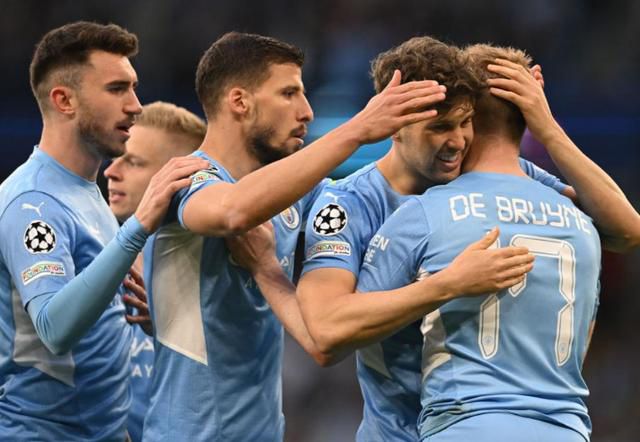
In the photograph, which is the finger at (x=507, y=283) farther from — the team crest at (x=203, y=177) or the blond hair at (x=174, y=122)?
the blond hair at (x=174, y=122)

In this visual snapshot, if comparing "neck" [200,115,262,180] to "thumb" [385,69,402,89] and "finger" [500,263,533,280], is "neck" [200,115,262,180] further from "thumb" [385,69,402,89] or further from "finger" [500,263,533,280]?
"finger" [500,263,533,280]

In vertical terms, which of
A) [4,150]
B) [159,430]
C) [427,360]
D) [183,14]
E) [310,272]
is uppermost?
[183,14]

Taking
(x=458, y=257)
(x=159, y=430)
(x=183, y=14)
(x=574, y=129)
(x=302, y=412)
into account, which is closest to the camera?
(x=458, y=257)

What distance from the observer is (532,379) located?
11.4ft

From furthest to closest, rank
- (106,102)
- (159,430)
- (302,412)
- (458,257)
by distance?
(302,412), (106,102), (159,430), (458,257)

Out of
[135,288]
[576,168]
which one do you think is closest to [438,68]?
[576,168]

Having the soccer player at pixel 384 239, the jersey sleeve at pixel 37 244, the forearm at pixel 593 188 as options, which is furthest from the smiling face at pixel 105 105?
the forearm at pixel 593 188

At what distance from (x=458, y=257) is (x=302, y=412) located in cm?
601

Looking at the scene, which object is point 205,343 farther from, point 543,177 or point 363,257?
point 543,177

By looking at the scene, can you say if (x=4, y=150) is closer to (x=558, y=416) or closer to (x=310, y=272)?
(x=310, y=272)

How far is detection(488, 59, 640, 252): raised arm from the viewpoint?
3811 millimetres

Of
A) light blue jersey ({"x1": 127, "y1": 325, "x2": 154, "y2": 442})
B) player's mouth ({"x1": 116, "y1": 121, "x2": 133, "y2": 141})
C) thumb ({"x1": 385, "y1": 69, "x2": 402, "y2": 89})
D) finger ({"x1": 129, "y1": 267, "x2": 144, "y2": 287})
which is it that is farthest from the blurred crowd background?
thumb ({"x1": 385, "y1": 69, "x2": 402, "y2": 89})

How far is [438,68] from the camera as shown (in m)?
3.81

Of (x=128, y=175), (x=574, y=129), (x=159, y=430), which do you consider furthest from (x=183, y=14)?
(x=159, y=430)
